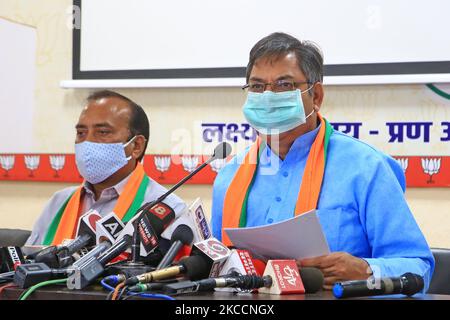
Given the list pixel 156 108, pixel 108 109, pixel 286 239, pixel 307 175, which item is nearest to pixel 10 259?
pixel 286 239

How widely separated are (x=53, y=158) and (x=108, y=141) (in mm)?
928

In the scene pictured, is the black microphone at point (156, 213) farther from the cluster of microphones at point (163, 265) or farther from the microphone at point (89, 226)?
the microphone at point (89, 226)

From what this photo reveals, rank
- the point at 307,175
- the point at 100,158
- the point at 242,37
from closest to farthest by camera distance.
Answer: the point at 307,175 < the point at 100,158 < the point at 242,37

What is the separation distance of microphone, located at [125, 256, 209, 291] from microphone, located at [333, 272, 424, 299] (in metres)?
0.30

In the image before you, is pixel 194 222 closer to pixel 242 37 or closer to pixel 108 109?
pixel 108 109

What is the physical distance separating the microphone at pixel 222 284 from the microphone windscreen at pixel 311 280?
3.2 inches

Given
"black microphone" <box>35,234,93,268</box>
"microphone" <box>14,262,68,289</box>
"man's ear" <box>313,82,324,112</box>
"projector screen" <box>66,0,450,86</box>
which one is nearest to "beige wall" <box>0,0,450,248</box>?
"projector screen" <box>66,0,450,86</box>

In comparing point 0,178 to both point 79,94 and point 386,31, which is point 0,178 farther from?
point 386,31

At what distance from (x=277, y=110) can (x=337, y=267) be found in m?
0.70

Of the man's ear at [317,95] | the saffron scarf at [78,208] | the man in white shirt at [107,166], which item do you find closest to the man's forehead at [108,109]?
the man in white shirt at [107,166]

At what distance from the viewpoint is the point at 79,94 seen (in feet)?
11.4

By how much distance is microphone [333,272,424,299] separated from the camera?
1231 millimetres

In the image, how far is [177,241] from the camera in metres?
1.49

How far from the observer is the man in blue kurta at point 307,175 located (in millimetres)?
1858
